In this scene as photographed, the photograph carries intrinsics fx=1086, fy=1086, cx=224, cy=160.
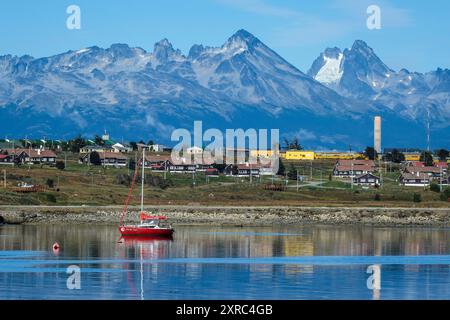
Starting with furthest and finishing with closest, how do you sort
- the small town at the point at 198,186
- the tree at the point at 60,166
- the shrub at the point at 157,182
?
the tree at the point at 60,166
the shrub at the point at 157,182
the small town at the point at 198,186

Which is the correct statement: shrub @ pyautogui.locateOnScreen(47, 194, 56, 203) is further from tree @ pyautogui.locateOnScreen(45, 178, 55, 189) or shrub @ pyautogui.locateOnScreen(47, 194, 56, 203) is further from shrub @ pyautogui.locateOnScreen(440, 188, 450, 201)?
shrub @ pyautogui.locateOnScreen(440, 188, 450, 201)

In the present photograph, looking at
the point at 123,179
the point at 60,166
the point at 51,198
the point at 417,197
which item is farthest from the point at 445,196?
the point at 60,166

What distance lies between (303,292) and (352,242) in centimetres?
3700

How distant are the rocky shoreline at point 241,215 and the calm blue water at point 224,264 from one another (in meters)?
8.47

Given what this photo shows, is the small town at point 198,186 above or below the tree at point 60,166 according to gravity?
below

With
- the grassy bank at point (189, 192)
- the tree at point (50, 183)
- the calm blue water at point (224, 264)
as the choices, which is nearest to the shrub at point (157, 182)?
the grassy bank at point (189, 192)

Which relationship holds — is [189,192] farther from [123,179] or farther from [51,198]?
[51,198]

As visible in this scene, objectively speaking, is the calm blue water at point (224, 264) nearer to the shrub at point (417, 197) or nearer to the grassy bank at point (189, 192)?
the grassy bank at point (189, 192)

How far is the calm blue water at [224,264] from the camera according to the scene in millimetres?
55406

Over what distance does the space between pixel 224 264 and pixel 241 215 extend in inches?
2041

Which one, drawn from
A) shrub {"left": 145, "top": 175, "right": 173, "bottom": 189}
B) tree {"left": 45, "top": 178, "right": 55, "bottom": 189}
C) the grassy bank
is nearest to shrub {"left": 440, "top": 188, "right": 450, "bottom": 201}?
the grassy bank

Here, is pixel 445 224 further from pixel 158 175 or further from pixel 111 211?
pixel 158 175

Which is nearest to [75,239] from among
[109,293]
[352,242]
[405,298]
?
[352,242]
